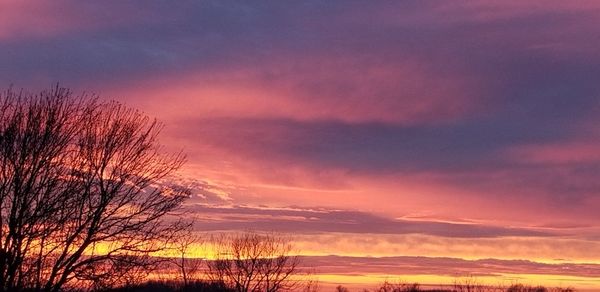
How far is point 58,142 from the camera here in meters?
34.6

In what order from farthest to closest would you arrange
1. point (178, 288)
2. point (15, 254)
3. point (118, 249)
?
point (178, 288) → point (118, 249) → point (15, 254)

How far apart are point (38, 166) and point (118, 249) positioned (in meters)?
5.03

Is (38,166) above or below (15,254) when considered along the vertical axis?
above

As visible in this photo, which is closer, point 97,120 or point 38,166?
point 38,166

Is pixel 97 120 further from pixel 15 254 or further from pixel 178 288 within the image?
pixel 178 288

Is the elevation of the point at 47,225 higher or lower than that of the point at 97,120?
lower

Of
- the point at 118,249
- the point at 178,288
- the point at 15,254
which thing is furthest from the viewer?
the point at 178,288

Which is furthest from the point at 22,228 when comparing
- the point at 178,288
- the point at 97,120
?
the point at 178,288

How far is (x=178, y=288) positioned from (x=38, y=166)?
43.6 metres

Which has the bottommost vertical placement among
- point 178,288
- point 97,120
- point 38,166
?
point 178,288

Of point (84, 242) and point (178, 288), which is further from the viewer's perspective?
point (178, 288)

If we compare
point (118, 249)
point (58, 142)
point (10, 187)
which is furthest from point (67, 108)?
point (118, 249)

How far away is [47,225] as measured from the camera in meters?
34.0

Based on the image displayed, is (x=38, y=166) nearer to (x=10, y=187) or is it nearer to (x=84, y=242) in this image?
(x=10, y=187)
